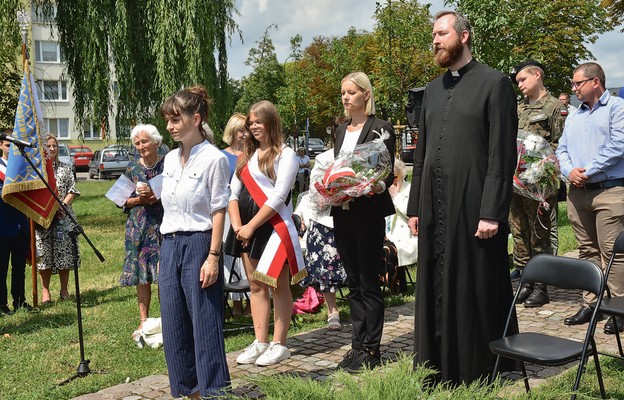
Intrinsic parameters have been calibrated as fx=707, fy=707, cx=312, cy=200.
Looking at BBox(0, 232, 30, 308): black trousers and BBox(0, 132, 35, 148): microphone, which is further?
BBox(0, 232, 30, 308): black trousers

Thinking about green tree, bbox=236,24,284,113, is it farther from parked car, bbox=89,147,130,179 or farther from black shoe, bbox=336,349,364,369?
black shoe, bbox=336,349,364,369

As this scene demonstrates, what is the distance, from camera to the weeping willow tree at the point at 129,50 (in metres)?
15.2

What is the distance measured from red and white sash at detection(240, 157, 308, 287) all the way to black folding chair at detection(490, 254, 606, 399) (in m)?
1.91

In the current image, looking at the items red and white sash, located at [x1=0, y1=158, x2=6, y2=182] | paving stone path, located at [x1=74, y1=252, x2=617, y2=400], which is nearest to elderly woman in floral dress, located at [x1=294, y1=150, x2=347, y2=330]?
paving stone path, located at [x1=74, y1=252, x2=617, y2=400]

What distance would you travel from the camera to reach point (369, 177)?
16.9ft

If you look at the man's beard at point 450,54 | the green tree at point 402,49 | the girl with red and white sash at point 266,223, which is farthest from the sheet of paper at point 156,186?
the green tree at point 402,49

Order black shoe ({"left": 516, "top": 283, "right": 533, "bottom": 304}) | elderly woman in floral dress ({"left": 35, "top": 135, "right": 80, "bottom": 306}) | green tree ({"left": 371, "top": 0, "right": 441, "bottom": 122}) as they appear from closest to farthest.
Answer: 1. black shoe ({"left": 516, "top": 283, "right": 533, "bottom": 304})
2. elderly woman in floral dress ({"left": 35, "top": 135, "right": 80, "bottom": 306})
3. green tree ({"left": 371, "top": 0, "right": 441, "bottom": 122})

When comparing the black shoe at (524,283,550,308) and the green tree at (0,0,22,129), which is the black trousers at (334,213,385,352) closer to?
the black shoe at (524,283,550,308)

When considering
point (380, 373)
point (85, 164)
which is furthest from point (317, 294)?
point (85, 164)

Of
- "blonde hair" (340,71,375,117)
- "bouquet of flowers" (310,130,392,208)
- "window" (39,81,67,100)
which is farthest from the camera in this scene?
"window" (39,81,67,100)

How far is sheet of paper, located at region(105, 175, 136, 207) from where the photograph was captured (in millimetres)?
6375

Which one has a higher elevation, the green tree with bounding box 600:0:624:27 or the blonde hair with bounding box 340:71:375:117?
the green tree with bounding box 600:0:624:27

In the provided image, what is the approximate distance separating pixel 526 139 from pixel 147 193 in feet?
11.8

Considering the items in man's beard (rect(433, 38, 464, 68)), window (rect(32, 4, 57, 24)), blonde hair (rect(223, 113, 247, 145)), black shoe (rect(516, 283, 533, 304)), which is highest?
window (rect(32, 4, 57, 24))
